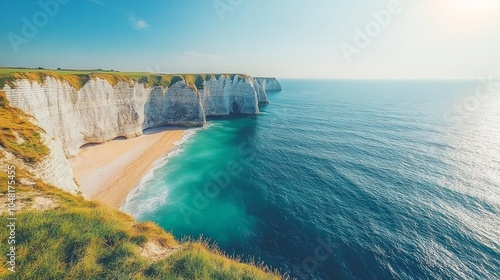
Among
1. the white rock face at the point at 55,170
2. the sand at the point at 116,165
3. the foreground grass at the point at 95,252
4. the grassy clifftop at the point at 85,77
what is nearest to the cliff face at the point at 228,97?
the grassy clifftop at the point at 85,77

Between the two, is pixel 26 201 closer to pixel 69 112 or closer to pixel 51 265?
pixel 51 265

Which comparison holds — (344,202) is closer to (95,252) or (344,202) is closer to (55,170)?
(95,252)

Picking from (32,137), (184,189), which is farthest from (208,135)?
(32,137)

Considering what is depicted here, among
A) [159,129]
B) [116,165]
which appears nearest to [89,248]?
[116,165]

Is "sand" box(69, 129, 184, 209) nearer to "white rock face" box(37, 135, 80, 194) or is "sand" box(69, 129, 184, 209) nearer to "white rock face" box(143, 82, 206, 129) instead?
"white rock face" box(37, 135, 80, 194)

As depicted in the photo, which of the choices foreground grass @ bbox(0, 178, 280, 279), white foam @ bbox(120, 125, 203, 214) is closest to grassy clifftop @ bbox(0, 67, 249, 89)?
white foam @ bbox(120, 125, 203, 214)
